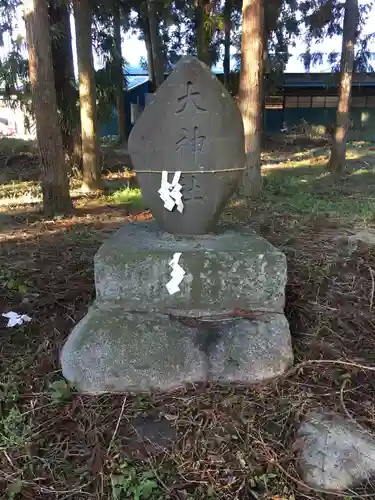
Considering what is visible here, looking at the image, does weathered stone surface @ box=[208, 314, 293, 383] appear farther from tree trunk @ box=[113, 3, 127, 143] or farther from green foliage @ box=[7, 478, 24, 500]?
tree trunk @ box=[113, 3, 127, 143]

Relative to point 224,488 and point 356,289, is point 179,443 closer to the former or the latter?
point 224,488

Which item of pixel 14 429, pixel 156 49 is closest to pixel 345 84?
pixel 156 49

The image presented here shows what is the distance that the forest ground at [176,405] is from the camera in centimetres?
200

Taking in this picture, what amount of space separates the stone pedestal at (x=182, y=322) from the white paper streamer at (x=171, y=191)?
252 millimetres

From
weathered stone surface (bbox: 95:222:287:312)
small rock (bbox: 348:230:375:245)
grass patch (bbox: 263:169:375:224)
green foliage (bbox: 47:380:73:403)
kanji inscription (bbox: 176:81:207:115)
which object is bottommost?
green foliage (bbox: 47:380:73:403)

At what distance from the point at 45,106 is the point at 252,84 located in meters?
3.12

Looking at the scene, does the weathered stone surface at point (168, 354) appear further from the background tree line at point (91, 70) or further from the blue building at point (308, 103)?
the blue building at point (308, 103)

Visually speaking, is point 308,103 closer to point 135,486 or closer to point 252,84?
point 252,84

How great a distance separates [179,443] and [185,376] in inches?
16.5

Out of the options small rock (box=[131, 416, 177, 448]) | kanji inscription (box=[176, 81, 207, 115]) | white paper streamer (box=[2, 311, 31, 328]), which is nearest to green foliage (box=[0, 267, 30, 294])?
white paper streamer (box=[2, 311, 31, 328])

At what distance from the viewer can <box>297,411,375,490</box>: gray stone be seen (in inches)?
79.3

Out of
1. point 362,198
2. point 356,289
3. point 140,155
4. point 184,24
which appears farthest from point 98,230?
point 184,24

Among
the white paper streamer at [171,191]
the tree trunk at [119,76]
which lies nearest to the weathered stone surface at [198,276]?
the white paper streamer at [171,191]

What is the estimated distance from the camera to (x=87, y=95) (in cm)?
794
